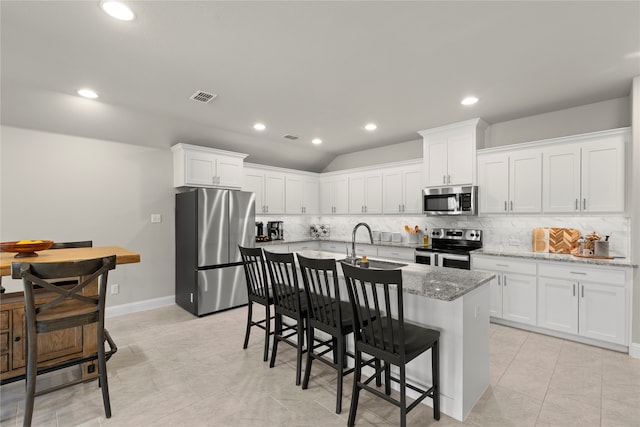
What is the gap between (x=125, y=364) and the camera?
2887 millimetres

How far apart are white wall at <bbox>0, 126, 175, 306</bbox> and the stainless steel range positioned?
3979 millimetres

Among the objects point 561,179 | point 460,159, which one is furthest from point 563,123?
point 460,159

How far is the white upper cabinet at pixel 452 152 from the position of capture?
4289 millimetres

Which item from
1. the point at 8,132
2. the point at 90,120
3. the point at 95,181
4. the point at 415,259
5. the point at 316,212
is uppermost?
the point at 90,120

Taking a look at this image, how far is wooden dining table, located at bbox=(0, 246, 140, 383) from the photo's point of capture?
→ 228 cm

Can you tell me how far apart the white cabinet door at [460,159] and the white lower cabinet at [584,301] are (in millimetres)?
1516

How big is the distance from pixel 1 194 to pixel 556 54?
5857mm

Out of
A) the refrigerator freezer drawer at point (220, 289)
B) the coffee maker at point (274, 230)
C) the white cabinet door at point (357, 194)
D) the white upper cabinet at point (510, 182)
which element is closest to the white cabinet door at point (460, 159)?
the white upper cabinet at point (510, 182)

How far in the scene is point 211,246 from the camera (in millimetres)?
4391

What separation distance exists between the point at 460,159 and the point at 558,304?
2.16 m

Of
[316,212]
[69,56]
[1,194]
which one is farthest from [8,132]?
[316,212]

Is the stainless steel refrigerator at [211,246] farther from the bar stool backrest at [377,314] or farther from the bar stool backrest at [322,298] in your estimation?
the bar stool backrest at [377,314]

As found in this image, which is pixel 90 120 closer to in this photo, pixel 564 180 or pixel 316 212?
pixel 316 212

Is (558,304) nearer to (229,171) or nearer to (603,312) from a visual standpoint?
(603,312)
